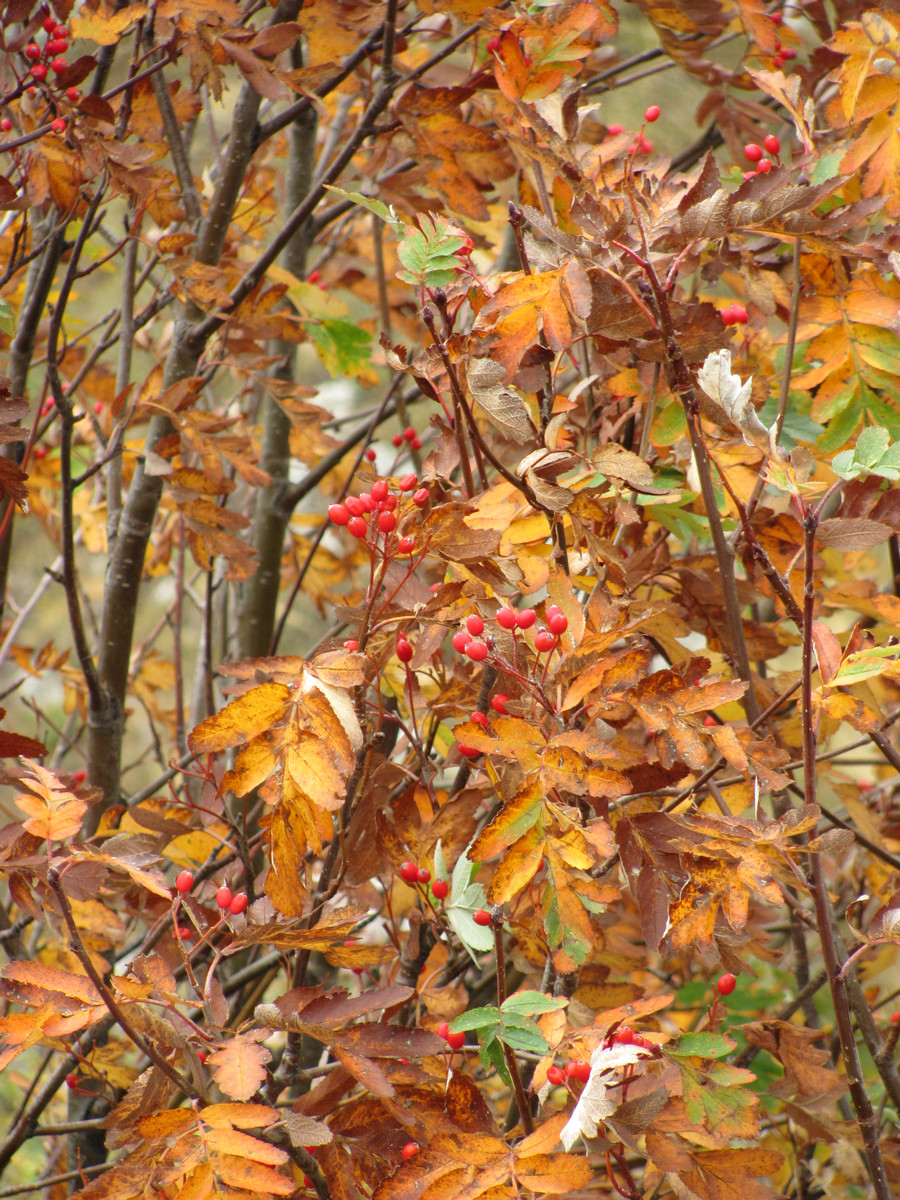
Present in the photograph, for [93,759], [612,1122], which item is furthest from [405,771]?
[93,759]

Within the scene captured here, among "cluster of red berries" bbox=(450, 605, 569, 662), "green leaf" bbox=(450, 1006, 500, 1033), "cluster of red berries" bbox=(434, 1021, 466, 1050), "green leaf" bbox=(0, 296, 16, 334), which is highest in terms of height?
"green leaf" bbox=(0, 296, 16, 334)

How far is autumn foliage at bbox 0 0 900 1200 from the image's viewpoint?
2.28 feet

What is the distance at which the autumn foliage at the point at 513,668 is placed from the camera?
695 millimetres

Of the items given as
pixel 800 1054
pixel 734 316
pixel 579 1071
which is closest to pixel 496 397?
pixel 734 316

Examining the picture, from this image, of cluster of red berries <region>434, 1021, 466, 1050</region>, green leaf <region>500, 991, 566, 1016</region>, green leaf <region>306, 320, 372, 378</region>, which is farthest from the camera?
green leaf <region>306, 320, 372, 378</region>

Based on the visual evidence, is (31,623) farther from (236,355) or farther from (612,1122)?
(612,1122)

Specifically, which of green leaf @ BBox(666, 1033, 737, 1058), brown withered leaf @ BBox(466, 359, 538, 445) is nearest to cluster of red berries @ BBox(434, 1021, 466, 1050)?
green leaf @ BBox(666, 1033, 737, 1058)

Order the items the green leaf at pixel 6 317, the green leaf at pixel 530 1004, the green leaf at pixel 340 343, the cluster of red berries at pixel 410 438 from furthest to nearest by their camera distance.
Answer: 1. the green leaf at pixel 340 343
2. the cluster of red berries at pixel 410 438
3. the green leaf at pixel 6 317
4. the green leaf at pixel 530 1004

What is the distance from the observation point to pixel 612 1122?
72 centimetres

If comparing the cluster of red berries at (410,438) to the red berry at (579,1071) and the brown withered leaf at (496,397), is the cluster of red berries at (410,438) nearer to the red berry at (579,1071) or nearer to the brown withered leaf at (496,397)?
the brown withered leaf at (496,397)

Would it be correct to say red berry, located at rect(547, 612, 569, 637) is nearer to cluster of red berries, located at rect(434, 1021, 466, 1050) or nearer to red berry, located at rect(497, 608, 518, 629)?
red berry, located at rect(497, 608, 518, 629)

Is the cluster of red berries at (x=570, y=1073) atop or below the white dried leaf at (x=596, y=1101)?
below

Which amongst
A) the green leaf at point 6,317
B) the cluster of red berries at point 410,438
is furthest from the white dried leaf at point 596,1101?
the cluster of red berries at point 410,438

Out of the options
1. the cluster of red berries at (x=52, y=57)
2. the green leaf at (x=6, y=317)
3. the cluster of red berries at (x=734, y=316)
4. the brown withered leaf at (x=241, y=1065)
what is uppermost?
the cluster of red berries at (x=52, y=57)
